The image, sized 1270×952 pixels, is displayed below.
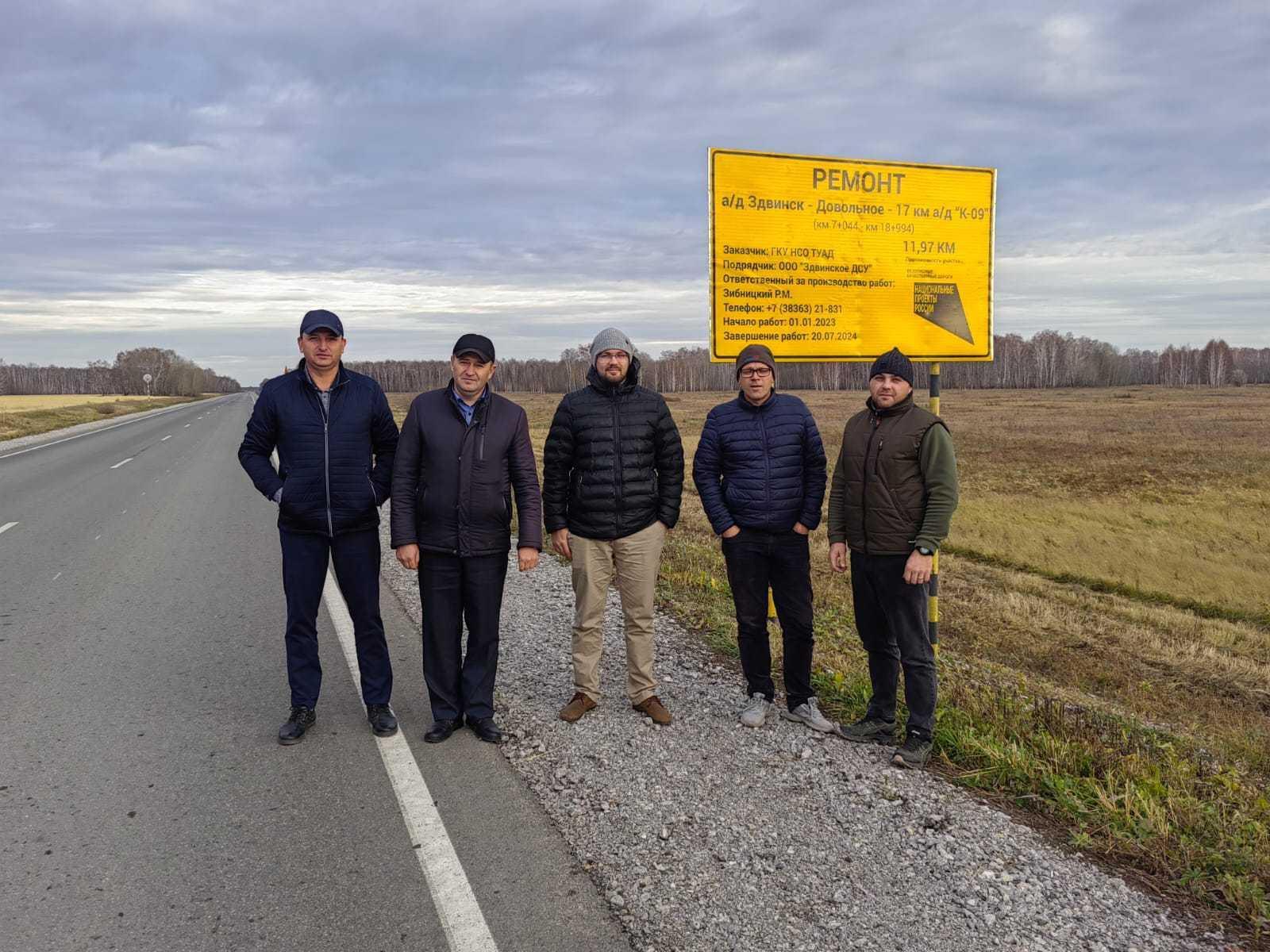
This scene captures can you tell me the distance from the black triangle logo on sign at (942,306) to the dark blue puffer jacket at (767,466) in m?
1.84

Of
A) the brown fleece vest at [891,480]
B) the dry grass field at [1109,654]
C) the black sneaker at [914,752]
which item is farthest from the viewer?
the brown fleece vest at [891,480]

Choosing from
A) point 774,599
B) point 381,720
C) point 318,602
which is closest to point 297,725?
point 381,720

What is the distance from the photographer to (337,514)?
4.30 metres

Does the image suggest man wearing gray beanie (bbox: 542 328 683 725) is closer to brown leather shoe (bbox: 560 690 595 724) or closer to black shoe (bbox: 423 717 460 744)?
brown leather shoe (bbox: 560 690 595 724)

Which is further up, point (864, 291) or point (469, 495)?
point (864, 291)

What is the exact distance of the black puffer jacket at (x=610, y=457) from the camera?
4.46m

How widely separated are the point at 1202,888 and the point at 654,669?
303 cm

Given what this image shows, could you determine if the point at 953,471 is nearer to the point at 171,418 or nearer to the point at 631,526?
the point at 631,526

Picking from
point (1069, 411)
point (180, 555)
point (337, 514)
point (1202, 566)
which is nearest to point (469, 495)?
point (337, 514)

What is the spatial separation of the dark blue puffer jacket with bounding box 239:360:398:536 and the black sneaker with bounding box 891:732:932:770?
2873 millimetres

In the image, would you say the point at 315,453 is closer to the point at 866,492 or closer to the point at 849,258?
the point at 866,492

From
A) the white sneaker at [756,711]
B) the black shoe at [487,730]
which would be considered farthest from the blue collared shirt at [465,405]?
the white sneaker at [756,711]

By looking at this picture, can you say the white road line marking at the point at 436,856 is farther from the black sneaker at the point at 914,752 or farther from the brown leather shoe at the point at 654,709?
the black sneaker at the point at 914,752

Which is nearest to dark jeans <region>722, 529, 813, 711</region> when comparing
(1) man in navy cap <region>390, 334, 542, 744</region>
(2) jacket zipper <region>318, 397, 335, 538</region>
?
(1) man in navy cap <region>390, 334, 542, 744</region>
